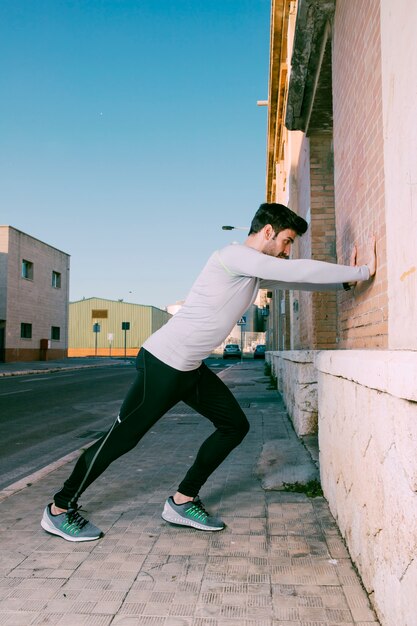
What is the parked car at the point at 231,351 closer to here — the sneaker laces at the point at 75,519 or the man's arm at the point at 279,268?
the sneaker laces at the point at 75,519

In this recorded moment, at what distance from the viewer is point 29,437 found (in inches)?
311

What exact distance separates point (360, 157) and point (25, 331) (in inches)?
1380

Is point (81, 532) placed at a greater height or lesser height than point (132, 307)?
lesser

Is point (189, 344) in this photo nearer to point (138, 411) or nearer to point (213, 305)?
point (213, 305)

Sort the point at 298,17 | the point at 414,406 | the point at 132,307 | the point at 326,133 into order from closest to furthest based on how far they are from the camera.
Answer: the point at 414,406 < the point at 298,17 < the point at 326,133 < the point at 132,307

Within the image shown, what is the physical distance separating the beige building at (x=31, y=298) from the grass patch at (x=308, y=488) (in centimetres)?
3092

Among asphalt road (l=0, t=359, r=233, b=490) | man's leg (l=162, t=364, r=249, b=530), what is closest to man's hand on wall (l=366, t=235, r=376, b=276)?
man's leg (l=162, t=364, r=249, b=530)

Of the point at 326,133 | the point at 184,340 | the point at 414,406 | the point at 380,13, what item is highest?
the point at 326,133

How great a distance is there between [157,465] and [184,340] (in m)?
2.48

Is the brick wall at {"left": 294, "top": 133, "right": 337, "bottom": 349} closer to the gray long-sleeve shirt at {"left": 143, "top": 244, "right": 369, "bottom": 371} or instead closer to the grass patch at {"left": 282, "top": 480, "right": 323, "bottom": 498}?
the grass patch at {"left": 282, "top": 480, "right": 323, "bottom": 498}

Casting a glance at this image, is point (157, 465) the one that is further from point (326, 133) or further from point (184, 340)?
point (326, 133)

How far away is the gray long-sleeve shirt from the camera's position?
10.5 feet

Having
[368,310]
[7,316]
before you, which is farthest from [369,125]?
[7,316]

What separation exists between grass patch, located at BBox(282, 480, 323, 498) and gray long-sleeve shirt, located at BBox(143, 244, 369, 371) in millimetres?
1576
